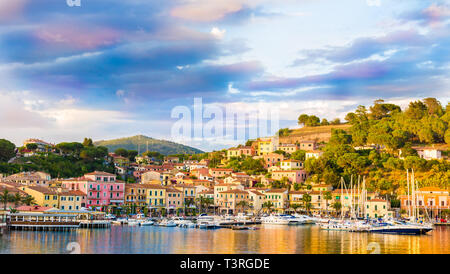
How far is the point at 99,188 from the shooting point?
231 feet

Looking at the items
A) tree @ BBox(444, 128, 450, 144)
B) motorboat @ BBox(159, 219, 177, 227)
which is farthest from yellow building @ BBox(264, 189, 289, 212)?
tree @ BBox(444, 128, 450, 144)

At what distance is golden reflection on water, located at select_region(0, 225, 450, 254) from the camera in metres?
37.3

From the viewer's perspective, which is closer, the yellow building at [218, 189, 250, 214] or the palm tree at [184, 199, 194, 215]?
the palm tree at [184, 199, 194, 215]

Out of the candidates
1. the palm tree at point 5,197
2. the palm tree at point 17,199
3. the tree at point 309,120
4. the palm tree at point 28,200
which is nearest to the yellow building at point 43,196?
the palm tree at point 28,200

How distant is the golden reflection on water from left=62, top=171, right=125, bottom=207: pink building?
19.2 m

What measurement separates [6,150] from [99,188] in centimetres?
2149

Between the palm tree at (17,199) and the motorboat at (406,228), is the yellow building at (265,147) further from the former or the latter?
the palm tree at (17,199)

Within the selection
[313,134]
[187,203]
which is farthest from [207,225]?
[313,134]

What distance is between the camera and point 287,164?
3639 inches

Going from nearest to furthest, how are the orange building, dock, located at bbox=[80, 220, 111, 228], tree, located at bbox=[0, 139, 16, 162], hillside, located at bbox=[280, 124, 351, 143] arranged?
dock, located at bbox=[80, 220, 111, 228] → the orange building → tree, located at bbox=[0, 139, 16, 162] → hillside, located at bbox=[280, 124, 351, 143]

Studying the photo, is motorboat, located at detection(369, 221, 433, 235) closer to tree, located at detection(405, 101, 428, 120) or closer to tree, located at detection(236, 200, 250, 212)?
tree, located at detection(236, 200, 250, 212)
